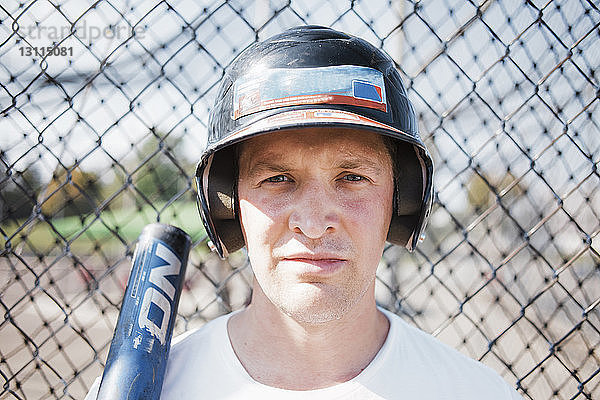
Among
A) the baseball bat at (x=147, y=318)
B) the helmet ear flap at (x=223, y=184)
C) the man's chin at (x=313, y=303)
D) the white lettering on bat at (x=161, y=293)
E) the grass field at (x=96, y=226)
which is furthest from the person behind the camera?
the grass field at (x=96, y=226)

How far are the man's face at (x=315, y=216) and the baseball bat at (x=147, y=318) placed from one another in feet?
1.18

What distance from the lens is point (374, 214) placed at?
1401 mm

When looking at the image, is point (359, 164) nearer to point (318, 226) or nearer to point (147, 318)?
point (318, 226)

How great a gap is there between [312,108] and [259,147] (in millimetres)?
205

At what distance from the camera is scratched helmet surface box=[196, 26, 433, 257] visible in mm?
1387

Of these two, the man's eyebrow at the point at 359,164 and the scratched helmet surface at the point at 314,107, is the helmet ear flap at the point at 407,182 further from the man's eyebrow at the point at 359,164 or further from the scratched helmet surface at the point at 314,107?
the man's eyebrow at the point at 359,164

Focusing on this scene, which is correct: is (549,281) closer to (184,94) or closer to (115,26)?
(184,94)

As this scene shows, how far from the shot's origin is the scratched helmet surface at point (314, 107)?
4.55 ft

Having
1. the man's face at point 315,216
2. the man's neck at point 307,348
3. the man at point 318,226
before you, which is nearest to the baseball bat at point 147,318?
the man at point 318,226

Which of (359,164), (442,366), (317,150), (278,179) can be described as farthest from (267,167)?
(442,366)

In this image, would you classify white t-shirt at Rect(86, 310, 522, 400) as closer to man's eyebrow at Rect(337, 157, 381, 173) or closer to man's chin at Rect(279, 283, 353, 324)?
man's chin at Rect(279, 283, 353, 324)

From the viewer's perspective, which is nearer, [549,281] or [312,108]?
[312,108]

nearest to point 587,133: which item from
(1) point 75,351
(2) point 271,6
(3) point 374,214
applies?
(2) point 271,6

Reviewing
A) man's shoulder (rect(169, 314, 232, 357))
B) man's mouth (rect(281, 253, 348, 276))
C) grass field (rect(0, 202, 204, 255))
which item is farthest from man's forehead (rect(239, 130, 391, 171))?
grass field (rect(0, 202, 204, 255))
